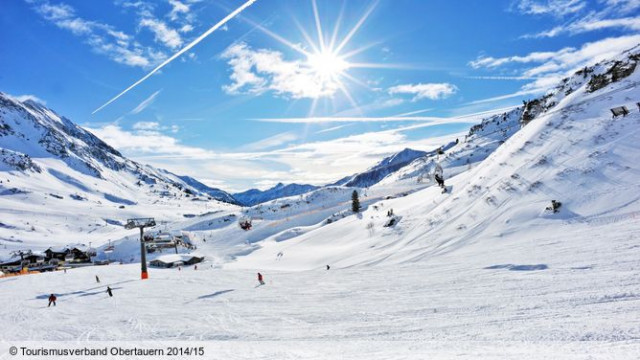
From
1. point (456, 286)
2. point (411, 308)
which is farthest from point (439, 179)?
point (411, 308)

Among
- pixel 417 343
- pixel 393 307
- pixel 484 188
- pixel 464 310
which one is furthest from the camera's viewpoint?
pixel 484 188

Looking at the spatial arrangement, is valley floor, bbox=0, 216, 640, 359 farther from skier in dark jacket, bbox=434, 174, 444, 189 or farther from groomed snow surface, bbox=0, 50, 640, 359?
skier in dark jacket, bbox=434, 174, 444, 189

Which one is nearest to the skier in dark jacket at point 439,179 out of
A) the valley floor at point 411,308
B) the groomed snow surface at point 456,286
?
the groomed snow surface at point 456,286

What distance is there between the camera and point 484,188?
146 ft

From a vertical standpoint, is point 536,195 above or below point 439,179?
below

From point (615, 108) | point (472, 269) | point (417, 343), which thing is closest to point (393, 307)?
point (417, 343)

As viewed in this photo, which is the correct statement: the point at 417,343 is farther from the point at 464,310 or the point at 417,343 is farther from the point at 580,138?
the point at 580,138

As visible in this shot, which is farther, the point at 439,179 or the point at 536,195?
the point at 439,179

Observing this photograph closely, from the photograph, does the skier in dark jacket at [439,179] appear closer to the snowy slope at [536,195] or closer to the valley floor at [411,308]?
the snowy slope at [536,195]

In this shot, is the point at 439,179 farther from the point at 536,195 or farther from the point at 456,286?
the point at 456,286

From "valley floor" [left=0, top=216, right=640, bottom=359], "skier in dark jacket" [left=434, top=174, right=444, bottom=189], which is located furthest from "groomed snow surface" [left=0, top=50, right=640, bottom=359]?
"skier in dark jacket" [left=434, top=174, right=444, bottom=189]

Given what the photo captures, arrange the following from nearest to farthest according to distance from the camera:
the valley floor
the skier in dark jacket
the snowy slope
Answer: the valley floor
the snowy slope
the skier in dark jacket

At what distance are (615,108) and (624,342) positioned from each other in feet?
154

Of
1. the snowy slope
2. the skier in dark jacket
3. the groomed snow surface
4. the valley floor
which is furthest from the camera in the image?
the skier in dark jacket
